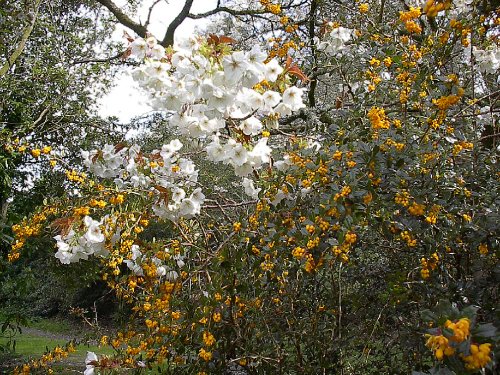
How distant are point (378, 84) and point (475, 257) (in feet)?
2.77

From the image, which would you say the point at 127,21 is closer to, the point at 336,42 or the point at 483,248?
the point at 336,42

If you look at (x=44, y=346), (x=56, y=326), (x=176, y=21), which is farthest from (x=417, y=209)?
(x=56, y=326)

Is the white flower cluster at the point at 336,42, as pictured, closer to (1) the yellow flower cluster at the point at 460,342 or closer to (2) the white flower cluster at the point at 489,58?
(2) the white flower cluster at the point at 489,58

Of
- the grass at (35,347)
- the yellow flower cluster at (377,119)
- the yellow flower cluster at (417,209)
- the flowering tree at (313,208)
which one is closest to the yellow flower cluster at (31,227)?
the flowering tree at (313,208)

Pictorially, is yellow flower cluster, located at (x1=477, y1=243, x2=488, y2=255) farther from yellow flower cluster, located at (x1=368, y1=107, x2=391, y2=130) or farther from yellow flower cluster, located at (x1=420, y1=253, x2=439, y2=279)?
yellow flower cluster, located at (x1=368, y1=107, x2=391, y2=130)

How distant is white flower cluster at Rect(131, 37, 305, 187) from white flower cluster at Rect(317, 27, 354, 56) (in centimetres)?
81

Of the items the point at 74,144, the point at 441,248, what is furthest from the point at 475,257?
the point at 74,144

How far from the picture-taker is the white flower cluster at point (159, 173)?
2.30 meters

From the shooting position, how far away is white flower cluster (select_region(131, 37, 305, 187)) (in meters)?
1.65

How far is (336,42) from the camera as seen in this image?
264 cm

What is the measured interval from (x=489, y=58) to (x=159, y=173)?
65.3 inches

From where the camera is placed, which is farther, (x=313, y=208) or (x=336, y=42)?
(x=336, y=42)

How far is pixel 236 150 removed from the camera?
185 centimetres

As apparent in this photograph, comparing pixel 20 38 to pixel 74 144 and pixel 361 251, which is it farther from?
pixel 361 251
